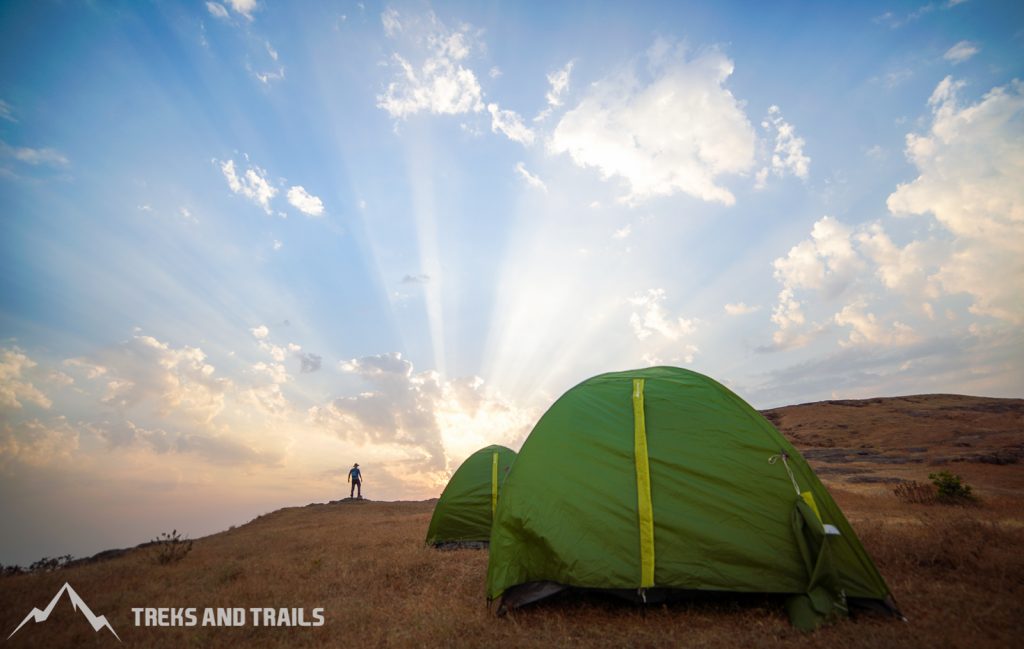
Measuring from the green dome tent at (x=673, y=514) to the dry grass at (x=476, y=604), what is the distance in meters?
0.36

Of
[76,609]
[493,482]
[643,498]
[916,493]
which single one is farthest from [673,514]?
[916,493]

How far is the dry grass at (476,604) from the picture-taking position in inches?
205

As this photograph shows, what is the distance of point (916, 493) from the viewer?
51.0 ft

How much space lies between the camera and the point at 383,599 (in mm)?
7430

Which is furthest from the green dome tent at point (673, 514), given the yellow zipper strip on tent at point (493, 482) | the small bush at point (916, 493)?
the small bush at point (916, 493)

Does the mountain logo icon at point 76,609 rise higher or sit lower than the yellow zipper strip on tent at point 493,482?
lower

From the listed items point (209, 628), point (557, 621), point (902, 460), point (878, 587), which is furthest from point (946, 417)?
point (209, 628)

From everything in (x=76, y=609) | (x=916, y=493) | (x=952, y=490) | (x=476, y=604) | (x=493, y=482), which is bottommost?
(x=916, y=493)

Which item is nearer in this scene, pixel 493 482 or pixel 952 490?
pixel 493 482

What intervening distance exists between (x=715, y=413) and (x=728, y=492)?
3.59 feet

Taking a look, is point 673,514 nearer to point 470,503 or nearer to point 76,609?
point 470,503

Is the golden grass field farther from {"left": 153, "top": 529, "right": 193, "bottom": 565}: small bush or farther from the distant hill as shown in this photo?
the distant hill

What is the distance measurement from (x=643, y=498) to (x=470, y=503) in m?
7.77

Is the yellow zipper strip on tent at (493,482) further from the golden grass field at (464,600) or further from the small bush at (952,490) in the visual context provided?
the small bush at (952,490)
